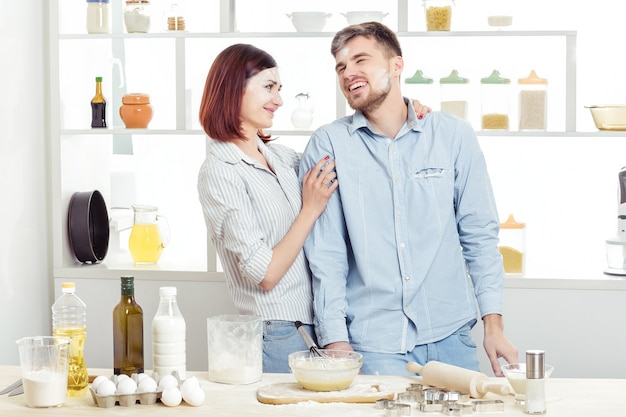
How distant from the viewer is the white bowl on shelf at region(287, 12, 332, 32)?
3.46 metres

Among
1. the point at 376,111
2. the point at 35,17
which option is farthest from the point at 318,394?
the point at 35,17

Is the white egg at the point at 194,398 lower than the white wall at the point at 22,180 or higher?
lower

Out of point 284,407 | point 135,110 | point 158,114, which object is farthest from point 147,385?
point 158,114

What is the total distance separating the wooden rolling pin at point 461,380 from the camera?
1.96m

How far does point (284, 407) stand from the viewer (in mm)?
1931

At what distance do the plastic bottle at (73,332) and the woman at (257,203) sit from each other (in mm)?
595

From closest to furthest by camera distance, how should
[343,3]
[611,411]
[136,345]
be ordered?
1. [611,411]
2. [136,345]
3. [343,3]

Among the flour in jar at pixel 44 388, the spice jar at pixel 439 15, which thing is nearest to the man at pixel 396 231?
the spice jar at pixel 439 15

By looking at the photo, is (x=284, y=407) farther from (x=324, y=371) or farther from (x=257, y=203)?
(x=257, y=203)

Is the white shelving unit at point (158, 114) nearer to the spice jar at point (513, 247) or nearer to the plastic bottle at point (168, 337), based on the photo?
the spice jar at point (513, 247)

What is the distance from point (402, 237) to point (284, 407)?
89 cm

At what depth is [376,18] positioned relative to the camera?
3436mm

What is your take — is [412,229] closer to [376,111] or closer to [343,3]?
[376,111]

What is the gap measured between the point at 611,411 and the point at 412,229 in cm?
94
